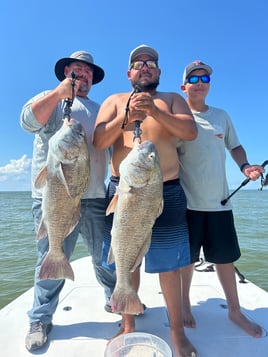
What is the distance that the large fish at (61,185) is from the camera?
7.66ft

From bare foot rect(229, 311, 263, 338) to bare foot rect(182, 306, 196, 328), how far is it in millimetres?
453

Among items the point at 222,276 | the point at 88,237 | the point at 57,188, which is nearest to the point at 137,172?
the point at 57,188

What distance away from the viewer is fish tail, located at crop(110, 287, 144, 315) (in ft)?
7.87

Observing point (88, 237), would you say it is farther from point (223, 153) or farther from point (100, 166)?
point (223, 153)

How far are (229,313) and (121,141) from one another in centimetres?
234

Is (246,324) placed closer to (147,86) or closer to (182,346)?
(182,346)

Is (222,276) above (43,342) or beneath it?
above

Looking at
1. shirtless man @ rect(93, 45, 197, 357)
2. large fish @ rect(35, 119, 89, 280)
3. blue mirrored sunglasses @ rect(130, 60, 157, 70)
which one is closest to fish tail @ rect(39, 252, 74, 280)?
large fish @ rect(35, 119, 89, 280)

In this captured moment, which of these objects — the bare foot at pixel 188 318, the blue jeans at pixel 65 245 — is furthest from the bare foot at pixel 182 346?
the blue jeans at pixel 65 245

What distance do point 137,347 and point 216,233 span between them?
1421 millimetres

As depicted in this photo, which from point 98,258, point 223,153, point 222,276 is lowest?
point 222,276

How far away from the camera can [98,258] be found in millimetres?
3410

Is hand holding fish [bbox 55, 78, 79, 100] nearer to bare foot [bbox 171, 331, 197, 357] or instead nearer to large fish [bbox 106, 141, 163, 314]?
large fish [bbox 106, 141, 163, 314]

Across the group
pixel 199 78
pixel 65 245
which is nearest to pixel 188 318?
pixel 65 245
